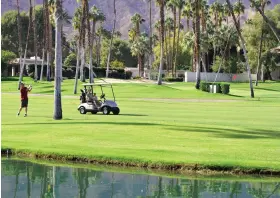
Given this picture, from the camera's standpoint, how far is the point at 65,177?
17.2 m

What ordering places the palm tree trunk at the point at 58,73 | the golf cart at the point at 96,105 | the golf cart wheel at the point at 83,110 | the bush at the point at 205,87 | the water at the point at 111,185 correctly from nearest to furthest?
the water at the point at 111,185, the palm tree trunk at the point at 58,73, the golf cart at the point at 96,105, the golf cart wheel at the point at 83,110, the bush at the point at 205,87

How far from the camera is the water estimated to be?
15195 mm

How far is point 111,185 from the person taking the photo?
16141 millimetres

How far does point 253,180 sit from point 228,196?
2.11 m

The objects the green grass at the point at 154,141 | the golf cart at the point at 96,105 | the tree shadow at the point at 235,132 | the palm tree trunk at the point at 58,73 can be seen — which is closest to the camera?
the green grass at the point at 154,141

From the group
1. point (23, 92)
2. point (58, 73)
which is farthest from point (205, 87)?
point (58, 73)

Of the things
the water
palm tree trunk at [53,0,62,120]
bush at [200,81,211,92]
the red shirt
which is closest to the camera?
the water

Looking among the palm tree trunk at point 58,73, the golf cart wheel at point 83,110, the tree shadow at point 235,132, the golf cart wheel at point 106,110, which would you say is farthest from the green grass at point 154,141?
the golf cart wheel at point 83,110

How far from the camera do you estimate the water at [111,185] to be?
15195mm

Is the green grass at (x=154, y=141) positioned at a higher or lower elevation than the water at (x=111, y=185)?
higher

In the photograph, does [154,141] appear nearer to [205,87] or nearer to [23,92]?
[23,92]

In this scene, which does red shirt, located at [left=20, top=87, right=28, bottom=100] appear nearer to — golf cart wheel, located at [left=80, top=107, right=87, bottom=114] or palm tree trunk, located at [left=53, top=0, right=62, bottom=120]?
palm tree trunk, located at [left=53, top=0, right=62, bottom=120]

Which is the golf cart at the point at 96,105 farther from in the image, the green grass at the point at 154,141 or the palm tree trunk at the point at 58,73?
the green grass at the point at 154,141

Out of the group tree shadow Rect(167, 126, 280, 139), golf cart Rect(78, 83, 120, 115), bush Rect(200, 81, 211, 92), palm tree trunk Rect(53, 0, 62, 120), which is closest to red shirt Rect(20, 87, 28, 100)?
palm tree trunk Rect(53, 0, 62, 120)
